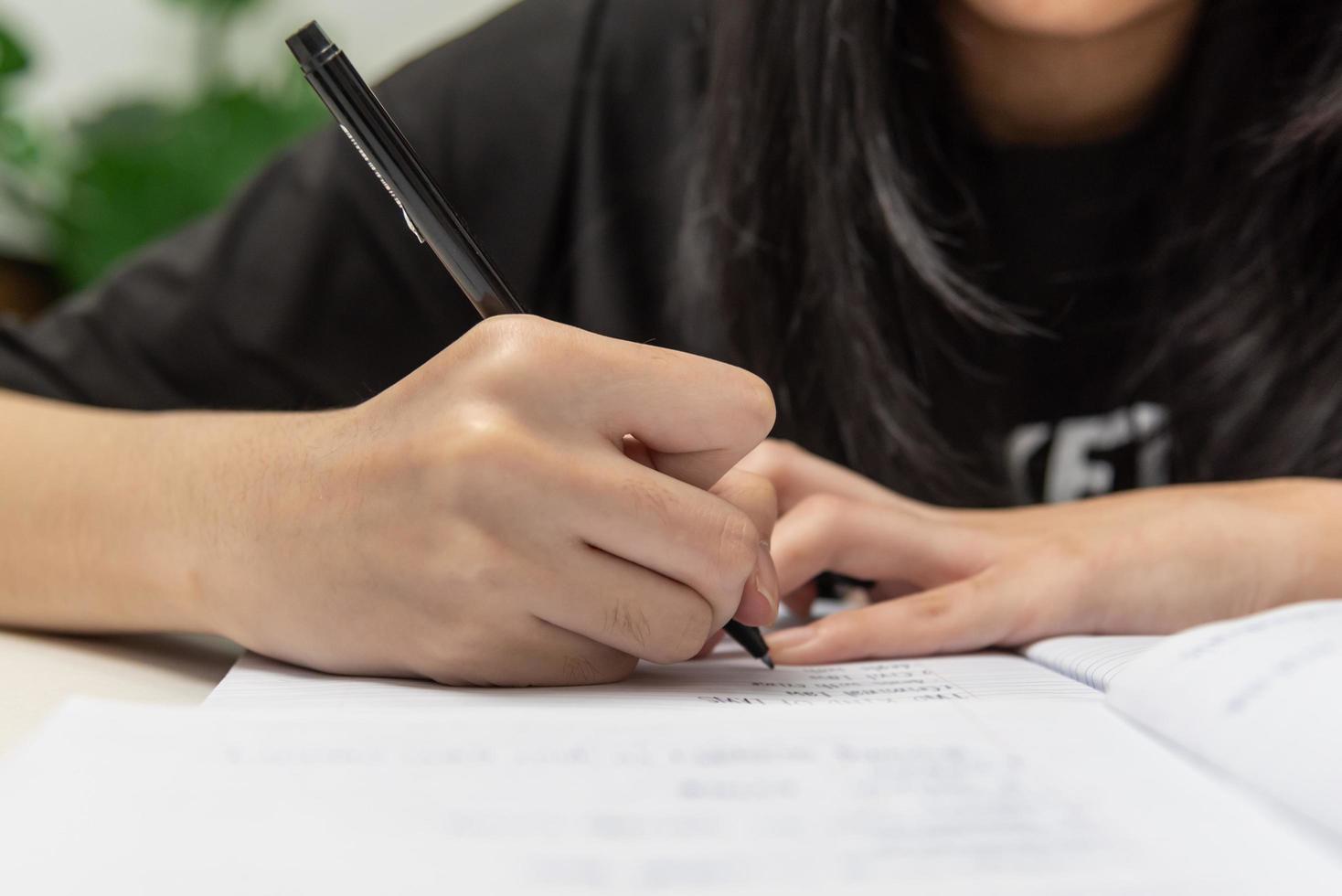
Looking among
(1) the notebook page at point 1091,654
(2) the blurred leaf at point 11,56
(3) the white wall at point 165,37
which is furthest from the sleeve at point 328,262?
(3) the white wall at point 165,37

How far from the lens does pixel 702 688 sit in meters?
0.33

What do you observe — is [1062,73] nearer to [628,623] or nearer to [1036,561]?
[1036,561]

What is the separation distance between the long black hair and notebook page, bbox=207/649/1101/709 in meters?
0.28

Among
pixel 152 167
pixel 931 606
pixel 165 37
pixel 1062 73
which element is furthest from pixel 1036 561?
pixel 165 37

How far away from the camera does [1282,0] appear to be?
0.67m

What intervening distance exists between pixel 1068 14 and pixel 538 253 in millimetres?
378

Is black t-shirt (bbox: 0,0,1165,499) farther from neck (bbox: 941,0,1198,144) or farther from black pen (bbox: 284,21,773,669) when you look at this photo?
black pen (bbox: 284,21,773,669)

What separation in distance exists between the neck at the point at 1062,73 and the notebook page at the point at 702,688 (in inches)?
18.1

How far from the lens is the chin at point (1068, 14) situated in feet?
1.92

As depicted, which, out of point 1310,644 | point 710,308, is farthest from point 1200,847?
point 710,308

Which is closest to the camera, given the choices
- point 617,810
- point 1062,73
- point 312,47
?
point 617,810

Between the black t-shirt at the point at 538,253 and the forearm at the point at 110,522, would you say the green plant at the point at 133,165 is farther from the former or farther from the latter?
the forearm at the point at 110,522

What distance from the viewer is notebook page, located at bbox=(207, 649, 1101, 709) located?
0.98ft

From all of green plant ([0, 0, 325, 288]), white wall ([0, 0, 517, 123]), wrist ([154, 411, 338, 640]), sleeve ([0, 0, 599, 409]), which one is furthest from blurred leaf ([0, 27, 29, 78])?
wrist ([154, 411, 338, 640])
